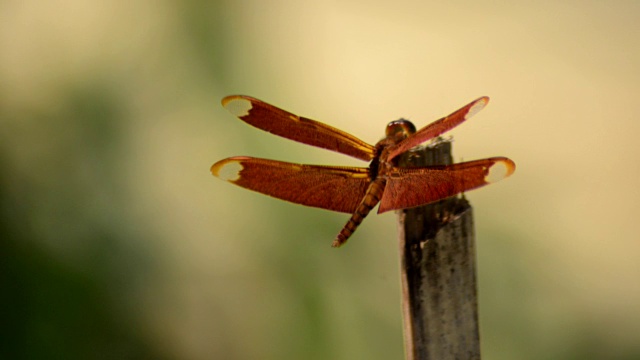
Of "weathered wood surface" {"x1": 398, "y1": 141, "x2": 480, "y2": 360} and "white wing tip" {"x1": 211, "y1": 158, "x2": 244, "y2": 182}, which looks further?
"white wing tip" {"x1": 211, "y1": 158, "x2": 244, "y2": 182}

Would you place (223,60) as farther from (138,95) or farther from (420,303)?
(420,303)

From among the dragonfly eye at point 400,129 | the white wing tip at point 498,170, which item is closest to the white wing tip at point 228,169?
the dragonfly eye at point 400,129

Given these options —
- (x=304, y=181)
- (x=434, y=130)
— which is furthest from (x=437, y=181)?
(x=304, y=181)

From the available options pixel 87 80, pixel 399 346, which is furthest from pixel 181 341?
pixel 87 80

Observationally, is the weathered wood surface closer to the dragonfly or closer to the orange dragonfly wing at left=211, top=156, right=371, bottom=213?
the dragonfly

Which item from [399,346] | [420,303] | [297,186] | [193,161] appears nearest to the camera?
[420,303]

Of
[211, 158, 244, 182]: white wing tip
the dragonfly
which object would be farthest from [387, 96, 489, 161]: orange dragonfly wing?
[211, 158, 244, 182]: white wing tip

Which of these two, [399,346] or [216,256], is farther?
[216,256]
